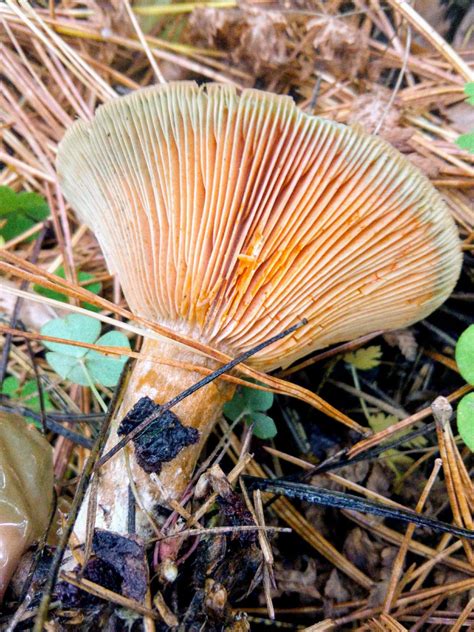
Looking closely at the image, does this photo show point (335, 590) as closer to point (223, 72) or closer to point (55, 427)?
point (55, 427)

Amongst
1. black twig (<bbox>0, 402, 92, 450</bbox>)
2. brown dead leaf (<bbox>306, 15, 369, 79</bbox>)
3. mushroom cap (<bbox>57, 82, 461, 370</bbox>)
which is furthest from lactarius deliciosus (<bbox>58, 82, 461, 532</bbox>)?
brown dead leaf (<bbox>306, 15, 369, 79</bbox>)

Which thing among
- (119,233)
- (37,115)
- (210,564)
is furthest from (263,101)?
(37,115)

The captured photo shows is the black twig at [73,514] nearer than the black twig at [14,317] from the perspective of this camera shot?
Yes

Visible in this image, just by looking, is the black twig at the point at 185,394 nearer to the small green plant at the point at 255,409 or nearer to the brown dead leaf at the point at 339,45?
the small green plant at the point at 255,409

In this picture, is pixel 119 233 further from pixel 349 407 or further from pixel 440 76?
pixel 440 76

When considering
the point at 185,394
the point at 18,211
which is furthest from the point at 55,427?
the point at 18,211

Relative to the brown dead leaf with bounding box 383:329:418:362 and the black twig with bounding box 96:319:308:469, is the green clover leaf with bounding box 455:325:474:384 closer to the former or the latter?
the brown dead leaf with bounding box 383:329:418:362

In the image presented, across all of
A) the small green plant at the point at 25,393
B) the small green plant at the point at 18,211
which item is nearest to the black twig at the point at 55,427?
the small green plant at the point at 25,393
